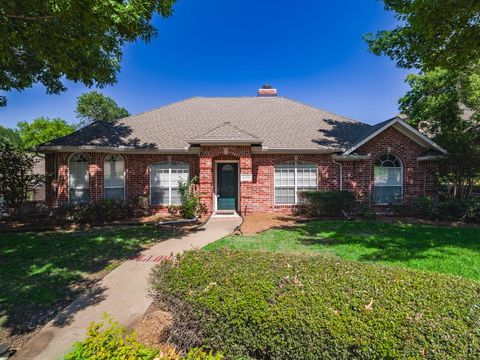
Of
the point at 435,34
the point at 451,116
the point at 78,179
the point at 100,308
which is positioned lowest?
the point at 100,308

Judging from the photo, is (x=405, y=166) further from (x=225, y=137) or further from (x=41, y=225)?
(x=41, y=225)

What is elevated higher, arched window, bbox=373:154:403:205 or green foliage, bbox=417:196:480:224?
arched window, bbox=373:154:403:205

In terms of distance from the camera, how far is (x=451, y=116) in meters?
14.9

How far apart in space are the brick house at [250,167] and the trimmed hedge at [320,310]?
8.52m

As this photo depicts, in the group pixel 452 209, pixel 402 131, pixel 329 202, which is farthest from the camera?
pixel 402 131

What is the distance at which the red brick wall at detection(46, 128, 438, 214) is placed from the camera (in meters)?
11.8

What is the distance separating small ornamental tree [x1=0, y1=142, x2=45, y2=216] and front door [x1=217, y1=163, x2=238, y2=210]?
8.32m

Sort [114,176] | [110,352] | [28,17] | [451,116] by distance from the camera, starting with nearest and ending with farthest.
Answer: [110,352] → [28,17] → [114,176] → [451,116]

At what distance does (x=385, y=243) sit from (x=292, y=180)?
5842 mm

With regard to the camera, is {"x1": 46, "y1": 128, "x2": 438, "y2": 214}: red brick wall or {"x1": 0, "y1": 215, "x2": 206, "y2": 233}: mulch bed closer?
{"x1": 0, "y1": 215, "x2": 206, "y2": 233}: mulch bed

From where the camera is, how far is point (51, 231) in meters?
9.11

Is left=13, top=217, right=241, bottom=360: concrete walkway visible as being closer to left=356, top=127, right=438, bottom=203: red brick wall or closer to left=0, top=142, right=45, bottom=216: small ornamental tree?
left=0, top=142, right=45, bottom=216: small ornamental tree

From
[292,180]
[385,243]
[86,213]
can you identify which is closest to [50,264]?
[86,213]

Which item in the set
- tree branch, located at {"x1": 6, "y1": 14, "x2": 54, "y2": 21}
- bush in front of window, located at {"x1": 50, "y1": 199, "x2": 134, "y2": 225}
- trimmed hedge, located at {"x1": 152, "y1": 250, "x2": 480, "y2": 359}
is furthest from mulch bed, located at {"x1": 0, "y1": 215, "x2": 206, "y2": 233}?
tree branch, located at {"x1": 6, "y1": 14, "x2": 54, "y2": 21}
